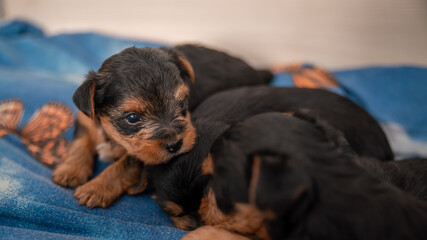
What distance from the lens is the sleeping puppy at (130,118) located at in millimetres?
2090

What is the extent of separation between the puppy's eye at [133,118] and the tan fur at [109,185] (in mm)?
375

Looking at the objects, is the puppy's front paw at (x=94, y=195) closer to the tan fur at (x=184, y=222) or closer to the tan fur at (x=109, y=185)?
the tan fur at (x=109, y=185)

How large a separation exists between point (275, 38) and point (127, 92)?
3090 mm

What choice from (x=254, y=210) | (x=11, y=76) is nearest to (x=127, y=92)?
(x=254, y=210)

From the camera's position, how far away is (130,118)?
220 cm

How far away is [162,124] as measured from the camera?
2.17 meters

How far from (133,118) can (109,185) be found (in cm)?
49

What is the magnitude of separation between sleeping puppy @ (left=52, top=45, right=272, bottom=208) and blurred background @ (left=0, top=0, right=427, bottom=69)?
241 centimetres

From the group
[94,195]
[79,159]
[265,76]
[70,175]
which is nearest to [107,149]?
[79,159]

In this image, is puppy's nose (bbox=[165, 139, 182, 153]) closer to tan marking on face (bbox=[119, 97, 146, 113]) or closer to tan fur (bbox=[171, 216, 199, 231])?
tan marking on face (bbox=[119, 97, 146, 113])

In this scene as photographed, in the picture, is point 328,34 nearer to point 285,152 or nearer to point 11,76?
point 285,152

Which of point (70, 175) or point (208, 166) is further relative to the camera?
point (70, 175)

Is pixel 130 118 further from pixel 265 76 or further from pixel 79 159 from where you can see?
pixel 265 76

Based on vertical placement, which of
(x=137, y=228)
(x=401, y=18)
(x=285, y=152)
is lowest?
(x=137, y=228)
